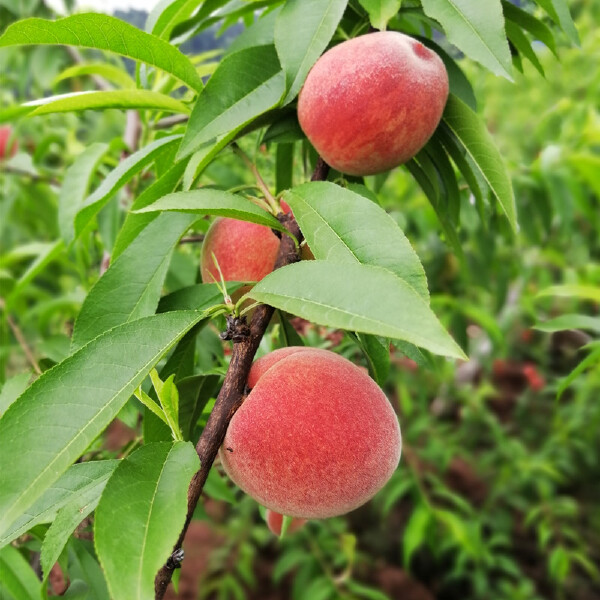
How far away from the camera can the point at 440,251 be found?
69.8 inches

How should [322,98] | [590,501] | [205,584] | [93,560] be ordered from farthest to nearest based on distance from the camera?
[590,501] → [205,584] → [93,560] → [322,98]

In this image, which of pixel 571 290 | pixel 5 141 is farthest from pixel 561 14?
pixel 5 141

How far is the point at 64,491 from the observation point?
537 mm

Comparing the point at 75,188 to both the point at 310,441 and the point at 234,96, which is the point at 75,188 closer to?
the point at 234,96

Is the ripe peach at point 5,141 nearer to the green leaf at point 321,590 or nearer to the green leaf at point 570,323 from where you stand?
the green leaf at point 321,590

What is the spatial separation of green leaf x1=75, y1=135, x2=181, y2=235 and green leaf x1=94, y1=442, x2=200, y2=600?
0.29 meters

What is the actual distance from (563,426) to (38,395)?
2.51m

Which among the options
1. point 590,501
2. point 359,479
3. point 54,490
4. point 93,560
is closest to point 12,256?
point 93,560

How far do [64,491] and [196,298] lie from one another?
220 mm

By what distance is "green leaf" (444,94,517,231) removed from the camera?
0.67 m

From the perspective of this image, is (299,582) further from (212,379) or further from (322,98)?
(322,98)

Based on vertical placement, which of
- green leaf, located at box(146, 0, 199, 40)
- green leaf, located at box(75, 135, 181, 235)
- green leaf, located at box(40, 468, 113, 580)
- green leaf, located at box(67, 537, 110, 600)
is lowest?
green leaf, located at box(67, 537, 110, 600)

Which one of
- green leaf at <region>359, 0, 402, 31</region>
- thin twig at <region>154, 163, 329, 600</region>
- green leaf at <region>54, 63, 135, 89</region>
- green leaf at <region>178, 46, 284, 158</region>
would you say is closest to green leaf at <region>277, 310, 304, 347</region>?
thin twig at <region>154, 163, 329, 600</region>

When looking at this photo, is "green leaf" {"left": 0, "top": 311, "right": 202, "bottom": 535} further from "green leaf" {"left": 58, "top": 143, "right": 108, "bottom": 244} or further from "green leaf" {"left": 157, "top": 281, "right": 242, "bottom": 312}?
"green leaf" {"left": 58, "top": 143, "right": 108, "bottom": 244}
